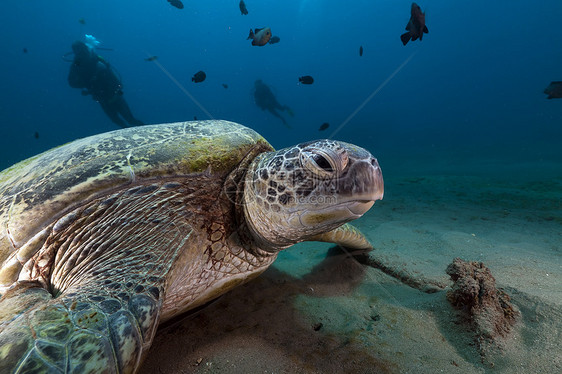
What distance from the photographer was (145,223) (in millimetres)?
1507

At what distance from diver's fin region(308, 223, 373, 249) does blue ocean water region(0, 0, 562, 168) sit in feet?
126

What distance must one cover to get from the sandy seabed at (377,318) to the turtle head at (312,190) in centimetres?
61

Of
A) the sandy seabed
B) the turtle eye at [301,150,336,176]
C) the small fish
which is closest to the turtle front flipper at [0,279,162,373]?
the sandy seabed

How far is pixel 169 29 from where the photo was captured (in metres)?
78.2

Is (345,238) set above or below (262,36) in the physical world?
below

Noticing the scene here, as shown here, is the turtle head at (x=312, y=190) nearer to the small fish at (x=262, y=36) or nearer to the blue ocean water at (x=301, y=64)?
the small fish at (x=262, y=36)

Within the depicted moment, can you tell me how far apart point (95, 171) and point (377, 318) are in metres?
2.13

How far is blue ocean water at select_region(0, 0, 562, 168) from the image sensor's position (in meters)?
51.7

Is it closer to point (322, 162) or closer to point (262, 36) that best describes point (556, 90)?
point (262, 36)

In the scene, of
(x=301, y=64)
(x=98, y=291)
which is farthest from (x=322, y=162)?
(x=301, y=64)

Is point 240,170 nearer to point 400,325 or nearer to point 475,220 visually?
point 400,325

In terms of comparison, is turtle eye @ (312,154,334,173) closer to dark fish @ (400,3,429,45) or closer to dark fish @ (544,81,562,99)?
dark fish @ (400,3,429,45)

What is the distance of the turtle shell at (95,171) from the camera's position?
4.65ft

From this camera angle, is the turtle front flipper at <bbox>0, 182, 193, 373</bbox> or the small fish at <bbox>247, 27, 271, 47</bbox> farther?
the small fish at <bbox>247, 27, 271, 47</bbox>
